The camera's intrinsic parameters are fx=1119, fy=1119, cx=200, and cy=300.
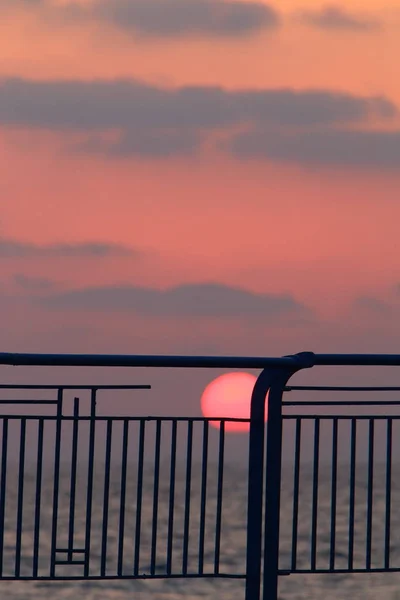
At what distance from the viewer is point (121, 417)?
650 cm

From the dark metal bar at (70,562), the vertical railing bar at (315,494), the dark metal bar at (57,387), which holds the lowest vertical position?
the dark metal bar at (70,562)

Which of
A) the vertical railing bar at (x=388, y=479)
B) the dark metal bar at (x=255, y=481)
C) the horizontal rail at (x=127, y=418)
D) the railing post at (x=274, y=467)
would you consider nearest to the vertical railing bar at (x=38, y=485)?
the horizontal rail at (x=127, y=418)

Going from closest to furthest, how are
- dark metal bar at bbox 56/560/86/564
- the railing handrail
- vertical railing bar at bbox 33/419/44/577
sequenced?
the railing handrail, vertical railing bar at bbox 33/419/44/577, dark metal bar at bbox 56/560/86/564

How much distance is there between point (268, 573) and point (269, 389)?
1072 millimetres

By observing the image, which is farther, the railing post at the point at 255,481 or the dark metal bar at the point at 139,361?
the railing post at the point at 255,481

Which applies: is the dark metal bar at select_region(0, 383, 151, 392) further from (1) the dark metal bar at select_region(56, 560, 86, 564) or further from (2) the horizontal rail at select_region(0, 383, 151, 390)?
(1) the dark metal bar at select_region(56, 560, 86, 564)

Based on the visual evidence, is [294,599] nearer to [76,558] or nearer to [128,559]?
[128,559]

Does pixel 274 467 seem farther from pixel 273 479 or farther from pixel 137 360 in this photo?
pixel 137 360

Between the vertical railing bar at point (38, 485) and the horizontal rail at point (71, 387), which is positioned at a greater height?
the horizontal rail at point (71, 387)

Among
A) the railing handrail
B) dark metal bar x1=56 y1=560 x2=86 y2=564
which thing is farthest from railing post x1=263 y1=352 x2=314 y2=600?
dark metal bar x1=56 y1=560 x2=86 y2=564

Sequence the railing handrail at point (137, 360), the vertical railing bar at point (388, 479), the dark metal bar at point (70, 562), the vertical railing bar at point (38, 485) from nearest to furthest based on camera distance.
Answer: the railing handrail at point (137, 360) < the vertical railing bar at point (38, 485) < the dark metal bar at point (70, 562) < the vertical railing bar at point (388, 479)

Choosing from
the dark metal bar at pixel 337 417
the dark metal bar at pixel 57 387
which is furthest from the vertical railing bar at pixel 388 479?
the dark metal bar at pixel 57 387

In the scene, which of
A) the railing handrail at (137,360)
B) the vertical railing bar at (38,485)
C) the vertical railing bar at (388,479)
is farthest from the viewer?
the vertical railing bar at (388,479)

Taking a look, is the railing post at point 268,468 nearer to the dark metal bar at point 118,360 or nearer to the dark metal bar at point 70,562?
the dark metal bar at point 118,360
